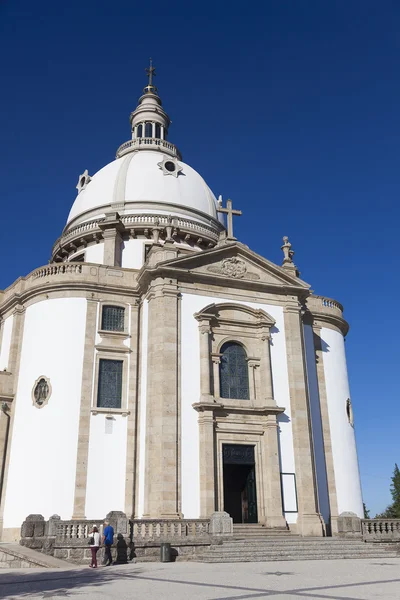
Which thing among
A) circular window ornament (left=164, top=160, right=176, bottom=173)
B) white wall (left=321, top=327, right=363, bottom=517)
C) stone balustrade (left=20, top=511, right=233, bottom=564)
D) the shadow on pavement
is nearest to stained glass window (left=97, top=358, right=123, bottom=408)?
stone balustrade (left=20, top=511, right=233, bottom=564)

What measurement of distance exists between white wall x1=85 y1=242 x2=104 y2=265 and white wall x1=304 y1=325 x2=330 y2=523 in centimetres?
1238

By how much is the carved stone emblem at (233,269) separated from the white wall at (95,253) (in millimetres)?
8620

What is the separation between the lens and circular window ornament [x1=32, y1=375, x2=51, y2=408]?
1003 inches

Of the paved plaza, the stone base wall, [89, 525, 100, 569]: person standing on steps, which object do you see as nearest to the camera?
the paved plaza

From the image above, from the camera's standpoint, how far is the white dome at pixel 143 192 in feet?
117

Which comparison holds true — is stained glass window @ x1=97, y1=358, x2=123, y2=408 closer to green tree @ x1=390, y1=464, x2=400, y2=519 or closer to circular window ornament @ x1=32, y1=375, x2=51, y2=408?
circular window ornament @ x1=32, y1=375, x2=51, y2=408

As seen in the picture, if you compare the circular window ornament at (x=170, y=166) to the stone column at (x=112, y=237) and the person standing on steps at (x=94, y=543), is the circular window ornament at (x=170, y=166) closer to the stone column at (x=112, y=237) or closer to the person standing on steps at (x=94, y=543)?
the stone column at (x=112, y=237)

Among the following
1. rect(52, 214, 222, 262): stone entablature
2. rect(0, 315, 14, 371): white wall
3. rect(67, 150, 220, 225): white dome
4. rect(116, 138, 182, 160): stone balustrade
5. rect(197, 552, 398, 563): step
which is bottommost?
rect(197, 552, 398, 563): step

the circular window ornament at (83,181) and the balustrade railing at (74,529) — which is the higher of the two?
the circular window ornament at (83,181)

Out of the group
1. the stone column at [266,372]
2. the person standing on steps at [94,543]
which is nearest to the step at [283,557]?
the person standing on steps at [94,543]

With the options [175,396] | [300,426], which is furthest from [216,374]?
[300,426]

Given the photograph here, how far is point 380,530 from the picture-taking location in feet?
72.6

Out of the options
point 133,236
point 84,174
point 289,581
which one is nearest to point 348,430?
point 133,236

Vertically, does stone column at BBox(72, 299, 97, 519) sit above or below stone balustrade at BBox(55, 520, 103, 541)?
above
